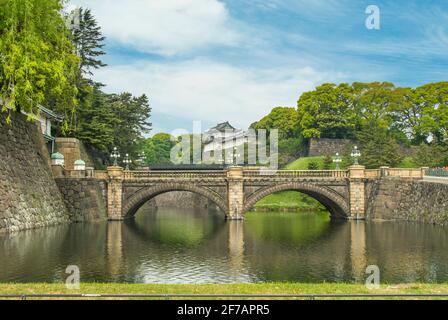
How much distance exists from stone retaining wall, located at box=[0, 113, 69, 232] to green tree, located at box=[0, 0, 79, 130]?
5.94 m

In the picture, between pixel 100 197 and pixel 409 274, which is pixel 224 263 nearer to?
pixel 409 274

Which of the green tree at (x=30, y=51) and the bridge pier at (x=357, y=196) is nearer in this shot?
the green tree at (x=30, y=51)

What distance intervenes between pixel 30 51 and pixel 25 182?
40.9 ft

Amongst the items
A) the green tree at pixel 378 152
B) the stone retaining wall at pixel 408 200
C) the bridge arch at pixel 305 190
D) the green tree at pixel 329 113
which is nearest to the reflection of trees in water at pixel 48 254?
the bridge arch at pixel 305 190

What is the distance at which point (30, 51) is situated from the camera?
33656mm

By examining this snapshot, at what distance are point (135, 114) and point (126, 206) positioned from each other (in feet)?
95.8

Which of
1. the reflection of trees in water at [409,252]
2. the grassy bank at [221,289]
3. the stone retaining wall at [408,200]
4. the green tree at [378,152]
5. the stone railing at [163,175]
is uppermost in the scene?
the green tree at [378,152]

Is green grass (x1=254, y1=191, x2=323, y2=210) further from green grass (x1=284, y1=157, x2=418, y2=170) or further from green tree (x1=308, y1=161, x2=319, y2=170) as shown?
green grass (x1=284, y1=157, x2=418, y2=170)

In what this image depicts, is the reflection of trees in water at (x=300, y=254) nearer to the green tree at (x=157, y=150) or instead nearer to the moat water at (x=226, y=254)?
the moat water at (x=226, y=254)

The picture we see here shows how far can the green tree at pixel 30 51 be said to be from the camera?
3219cm

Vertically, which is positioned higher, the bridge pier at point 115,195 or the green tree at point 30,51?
the green tree at point 30,51

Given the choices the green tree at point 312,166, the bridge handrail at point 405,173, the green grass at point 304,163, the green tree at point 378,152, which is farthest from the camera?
the green grass at point 304,163

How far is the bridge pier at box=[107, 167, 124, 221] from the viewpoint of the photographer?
54531 mm
